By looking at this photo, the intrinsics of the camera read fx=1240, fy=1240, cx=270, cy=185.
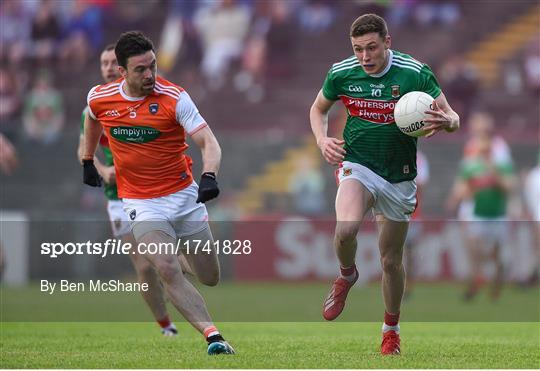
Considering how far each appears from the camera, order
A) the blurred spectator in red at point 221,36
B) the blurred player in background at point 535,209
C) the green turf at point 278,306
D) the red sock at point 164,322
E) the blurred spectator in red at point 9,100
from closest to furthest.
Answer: the red sock at point 164,322 < the green turf at point 278,306 < the blurred player in background at point 535,209 < the blurred spectator in red at point 9,100 < the blurred spectator in red at point 221,36

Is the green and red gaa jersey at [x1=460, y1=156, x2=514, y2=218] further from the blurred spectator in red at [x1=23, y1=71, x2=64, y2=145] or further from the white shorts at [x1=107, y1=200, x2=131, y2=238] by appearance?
the white shorts at [x1=107, y1=200, x2=131, y2=238]

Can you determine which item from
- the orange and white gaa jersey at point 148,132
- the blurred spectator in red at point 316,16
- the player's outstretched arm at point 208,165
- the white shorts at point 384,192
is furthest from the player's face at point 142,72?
the blurred spectator in red at point 316,16

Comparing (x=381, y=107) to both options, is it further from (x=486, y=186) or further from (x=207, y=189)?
(x=486, y=186)

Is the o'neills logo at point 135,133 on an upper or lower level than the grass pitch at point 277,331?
upper

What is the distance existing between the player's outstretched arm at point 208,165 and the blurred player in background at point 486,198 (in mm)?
10635

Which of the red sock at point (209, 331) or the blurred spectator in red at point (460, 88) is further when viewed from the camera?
the blurred spectator in red at point (460, 88)

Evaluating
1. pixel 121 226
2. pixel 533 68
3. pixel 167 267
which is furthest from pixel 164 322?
pixel 533 68

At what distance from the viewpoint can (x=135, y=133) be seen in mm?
9648

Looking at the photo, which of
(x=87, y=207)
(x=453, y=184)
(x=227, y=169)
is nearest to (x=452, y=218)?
(x=453, y=184)

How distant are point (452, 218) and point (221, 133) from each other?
15.3ft

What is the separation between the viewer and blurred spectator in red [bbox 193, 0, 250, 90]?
2697 centimetres

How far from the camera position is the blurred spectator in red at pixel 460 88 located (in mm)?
25656

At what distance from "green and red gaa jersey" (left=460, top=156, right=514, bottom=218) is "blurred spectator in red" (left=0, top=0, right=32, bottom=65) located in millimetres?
11358

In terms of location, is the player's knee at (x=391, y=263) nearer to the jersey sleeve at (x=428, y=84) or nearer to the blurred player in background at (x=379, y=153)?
the blurred player in background at (x=379, y=153)
